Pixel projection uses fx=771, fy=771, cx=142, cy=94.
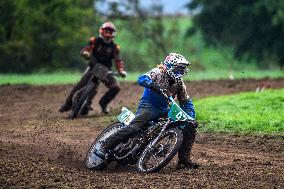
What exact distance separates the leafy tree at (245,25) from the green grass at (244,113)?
66.7 ft

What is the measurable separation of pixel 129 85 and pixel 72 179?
19.2m

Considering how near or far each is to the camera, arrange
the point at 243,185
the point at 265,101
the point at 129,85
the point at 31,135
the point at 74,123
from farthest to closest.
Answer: the point at 129,85 → the point at 265,101 → the point at 74,123 → the point at 31,135 → the point at 243,185

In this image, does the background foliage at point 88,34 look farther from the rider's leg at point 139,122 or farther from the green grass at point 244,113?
the rider's leg at point 139,122

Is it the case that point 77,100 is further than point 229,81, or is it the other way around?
point 229,81

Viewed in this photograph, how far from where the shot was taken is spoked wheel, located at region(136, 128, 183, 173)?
11539 mm

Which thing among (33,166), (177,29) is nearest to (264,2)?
(177,29)

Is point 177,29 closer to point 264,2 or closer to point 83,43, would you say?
point 83,43

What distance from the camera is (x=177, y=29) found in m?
52.2

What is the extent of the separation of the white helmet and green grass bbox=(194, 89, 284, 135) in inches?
177

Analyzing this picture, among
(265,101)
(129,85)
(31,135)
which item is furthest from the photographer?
(129,85)

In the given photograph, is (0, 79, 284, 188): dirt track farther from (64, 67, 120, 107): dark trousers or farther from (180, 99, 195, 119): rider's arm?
(180, 99, 195, 119): rider's arm

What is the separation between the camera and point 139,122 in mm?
11961

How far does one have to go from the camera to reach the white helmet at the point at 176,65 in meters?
11.7

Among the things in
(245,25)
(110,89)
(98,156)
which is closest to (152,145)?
(98,156)
